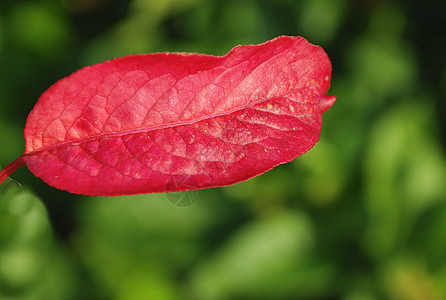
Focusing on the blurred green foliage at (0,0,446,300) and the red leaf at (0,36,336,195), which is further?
the blurred green foliage at (0,0,446,300)

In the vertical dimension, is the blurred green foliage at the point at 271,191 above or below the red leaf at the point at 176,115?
below

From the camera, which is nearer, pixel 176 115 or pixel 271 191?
pixel 176 115

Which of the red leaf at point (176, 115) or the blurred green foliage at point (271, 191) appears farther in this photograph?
the blurred green foliage at point (271, 191)

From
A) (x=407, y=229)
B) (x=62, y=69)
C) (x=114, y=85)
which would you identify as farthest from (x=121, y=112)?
(x=62, y=69)

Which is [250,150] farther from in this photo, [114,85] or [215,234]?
[215,234]

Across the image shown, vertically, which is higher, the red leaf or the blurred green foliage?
the red leaf
